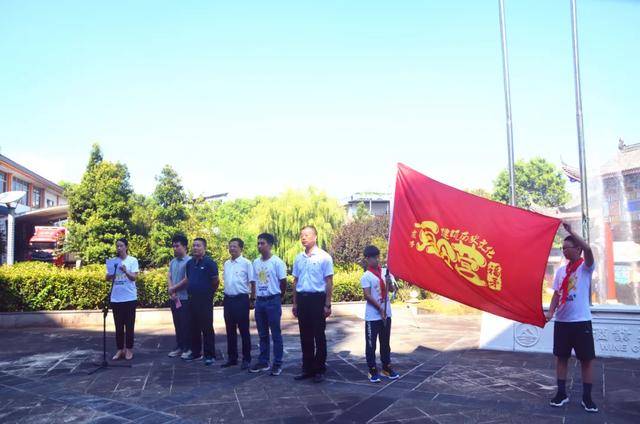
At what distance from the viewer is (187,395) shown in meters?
5.31

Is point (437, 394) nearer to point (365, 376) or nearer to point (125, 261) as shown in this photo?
point (365, 376)

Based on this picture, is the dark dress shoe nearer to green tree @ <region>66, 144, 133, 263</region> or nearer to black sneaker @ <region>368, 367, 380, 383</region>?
black sneaker @ <region>368, 367, 380, 383</region>

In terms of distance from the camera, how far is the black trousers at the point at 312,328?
5762mm

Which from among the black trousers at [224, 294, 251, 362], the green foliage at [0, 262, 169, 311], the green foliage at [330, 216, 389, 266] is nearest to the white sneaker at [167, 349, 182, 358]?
the black trousers at [224, 294, 251, 362]

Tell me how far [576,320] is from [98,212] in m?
26.6

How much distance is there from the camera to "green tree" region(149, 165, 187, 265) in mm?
27562

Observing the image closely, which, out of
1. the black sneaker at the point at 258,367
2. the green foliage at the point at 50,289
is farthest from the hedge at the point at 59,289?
the black sneaker at the point at 258,367

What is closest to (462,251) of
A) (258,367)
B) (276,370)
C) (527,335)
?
(276,370)

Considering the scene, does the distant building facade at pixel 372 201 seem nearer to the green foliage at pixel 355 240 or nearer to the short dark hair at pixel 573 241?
the green foliage at pixel 355 240

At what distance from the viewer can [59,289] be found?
36.3ft

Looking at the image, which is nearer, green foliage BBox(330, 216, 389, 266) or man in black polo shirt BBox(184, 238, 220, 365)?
man in black polo shirt BBox(184, 238, 220, 365)

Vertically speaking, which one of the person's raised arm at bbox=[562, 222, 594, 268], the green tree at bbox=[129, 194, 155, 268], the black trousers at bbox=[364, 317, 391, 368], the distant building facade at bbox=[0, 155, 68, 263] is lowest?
the black trousers at bbox=[364, 317, 391, 368]

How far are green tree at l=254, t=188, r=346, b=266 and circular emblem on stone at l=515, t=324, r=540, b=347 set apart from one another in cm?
2097

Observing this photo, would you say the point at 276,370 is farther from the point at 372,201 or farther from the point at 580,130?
the point at 372,201
